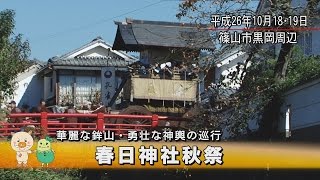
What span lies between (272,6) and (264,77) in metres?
2.03

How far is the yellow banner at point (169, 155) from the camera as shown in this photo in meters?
14.3

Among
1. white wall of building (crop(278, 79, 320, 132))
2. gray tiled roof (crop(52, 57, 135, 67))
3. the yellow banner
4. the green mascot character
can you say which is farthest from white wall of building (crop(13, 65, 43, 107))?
white wall of building (crop(278, 79, 320, 132))

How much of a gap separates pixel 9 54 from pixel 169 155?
13.7 ft

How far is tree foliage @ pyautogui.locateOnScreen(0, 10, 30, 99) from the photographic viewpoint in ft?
45.1

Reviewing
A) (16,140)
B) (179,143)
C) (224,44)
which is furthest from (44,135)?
(224,44)

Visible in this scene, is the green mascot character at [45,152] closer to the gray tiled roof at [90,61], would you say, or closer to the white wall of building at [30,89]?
the gray tiled roof at [90,61]

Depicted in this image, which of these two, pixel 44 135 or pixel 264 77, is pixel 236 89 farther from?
pixel 44 135

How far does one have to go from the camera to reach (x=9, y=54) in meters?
14.0

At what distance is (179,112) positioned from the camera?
2511 cm

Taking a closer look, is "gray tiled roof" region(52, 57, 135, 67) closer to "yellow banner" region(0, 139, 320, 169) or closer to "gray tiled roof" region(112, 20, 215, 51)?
"gray tiled roof" region(112, 20, 215, 51)

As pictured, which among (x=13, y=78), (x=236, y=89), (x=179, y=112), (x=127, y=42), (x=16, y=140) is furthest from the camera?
(x=127, y=42)

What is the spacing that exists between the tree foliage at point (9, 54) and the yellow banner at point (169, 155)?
1785 mm

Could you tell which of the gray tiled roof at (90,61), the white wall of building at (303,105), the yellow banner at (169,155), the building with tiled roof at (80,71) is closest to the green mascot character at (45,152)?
the yellow banner at (169,155)

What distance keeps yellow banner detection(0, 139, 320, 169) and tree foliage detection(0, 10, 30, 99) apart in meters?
1.79
